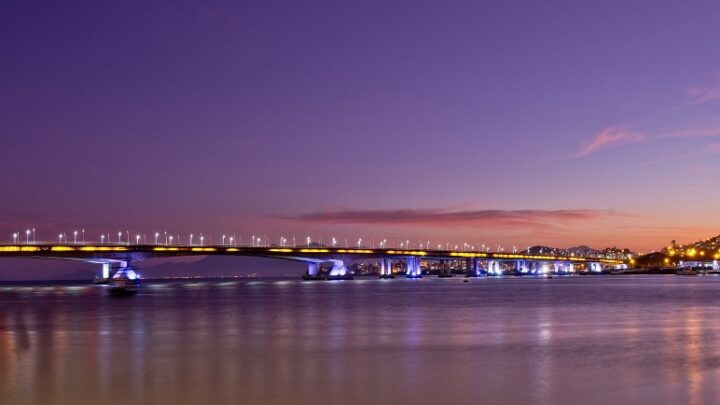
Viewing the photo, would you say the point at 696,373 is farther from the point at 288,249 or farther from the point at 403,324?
the point at 288,249

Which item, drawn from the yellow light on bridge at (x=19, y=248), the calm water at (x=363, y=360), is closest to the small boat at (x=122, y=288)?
the yellow light on bridge at (x=19, y=248)

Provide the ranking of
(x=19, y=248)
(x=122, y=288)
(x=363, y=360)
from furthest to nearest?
(x=19, y=248) < (x=122, y=288) < (x=363, y=360)

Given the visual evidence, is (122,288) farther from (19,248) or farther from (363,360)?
(363,360)

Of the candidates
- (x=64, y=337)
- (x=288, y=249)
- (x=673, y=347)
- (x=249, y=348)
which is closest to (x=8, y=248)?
(x=288, y=249)

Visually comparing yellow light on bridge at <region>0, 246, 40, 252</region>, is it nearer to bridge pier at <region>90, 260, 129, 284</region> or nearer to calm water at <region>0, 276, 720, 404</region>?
bridge pier at <region>90, 260, 129, 284</region>

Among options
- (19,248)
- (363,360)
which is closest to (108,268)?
(19,248)

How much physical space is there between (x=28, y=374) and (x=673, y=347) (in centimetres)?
2430

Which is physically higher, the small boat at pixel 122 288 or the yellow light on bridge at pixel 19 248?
the yellow light on bridge at pixel 19 248

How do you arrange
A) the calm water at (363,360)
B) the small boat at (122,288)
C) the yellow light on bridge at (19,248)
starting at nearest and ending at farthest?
the calm water at (363,360) → the small boat at (122,288) → the yellow light on bridge at (19,248)

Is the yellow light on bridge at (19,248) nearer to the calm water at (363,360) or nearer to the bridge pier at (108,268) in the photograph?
the bridge pier at (108,268)

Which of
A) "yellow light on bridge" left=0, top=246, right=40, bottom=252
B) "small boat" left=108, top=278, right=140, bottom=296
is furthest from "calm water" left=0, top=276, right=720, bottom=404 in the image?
"yellow light on bridge" left=0, top=246, right=40, bottom=252

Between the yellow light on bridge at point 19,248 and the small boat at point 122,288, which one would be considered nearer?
the small boat at point 122,288

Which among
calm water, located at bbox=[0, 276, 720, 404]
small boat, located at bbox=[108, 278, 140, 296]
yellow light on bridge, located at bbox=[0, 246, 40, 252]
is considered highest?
yellow light on bridge, located at bbox=[0, 246, 40, 252]

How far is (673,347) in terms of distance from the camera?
1346 inches
